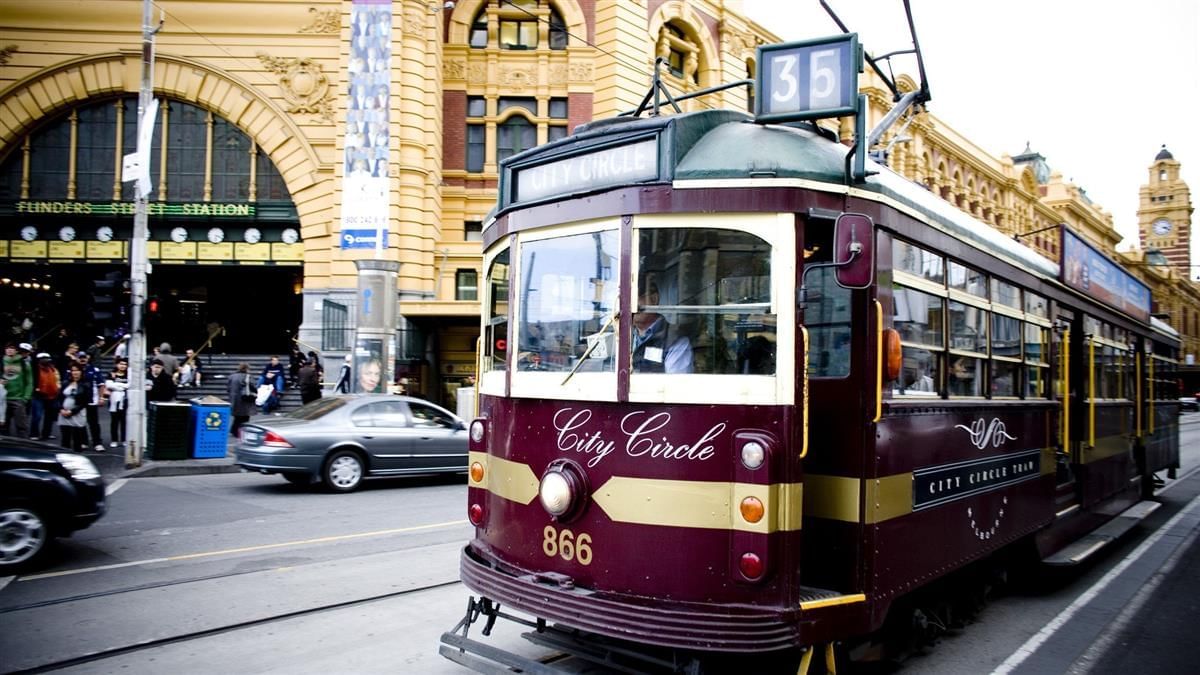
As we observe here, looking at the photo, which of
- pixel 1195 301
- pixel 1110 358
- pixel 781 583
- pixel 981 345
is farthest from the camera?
pixel 1195 301

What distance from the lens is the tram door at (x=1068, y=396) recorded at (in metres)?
7.81

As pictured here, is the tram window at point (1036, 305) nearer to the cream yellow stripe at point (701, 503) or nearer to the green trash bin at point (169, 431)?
the cream yellow stripe at point (701, 503)

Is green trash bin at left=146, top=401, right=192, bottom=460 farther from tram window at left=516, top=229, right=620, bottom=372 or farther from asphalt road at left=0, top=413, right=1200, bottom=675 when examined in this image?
tram window at left=516, top=229, right=620, bottom=372

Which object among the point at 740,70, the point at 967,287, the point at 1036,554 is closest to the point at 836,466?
the point at 967,287

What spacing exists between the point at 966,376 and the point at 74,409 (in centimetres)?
1446

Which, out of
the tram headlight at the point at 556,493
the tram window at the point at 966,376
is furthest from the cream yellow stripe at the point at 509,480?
the tram window at the point at 966,376

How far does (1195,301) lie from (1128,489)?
9229 centimetres

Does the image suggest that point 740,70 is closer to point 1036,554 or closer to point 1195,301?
point 1036,554

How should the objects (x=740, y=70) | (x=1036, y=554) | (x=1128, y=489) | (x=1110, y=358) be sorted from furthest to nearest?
(x=740, y=70) < (x=1128, y=489) < (x=1110, y=358) < (x=1036, y=554)

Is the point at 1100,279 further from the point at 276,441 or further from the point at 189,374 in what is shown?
the point at 189,374

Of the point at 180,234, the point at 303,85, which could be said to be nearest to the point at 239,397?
the point at 303,85

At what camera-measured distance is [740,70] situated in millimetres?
31969

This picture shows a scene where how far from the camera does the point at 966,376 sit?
5672 millimetres

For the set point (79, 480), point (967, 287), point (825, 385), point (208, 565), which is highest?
point (967, 287)
